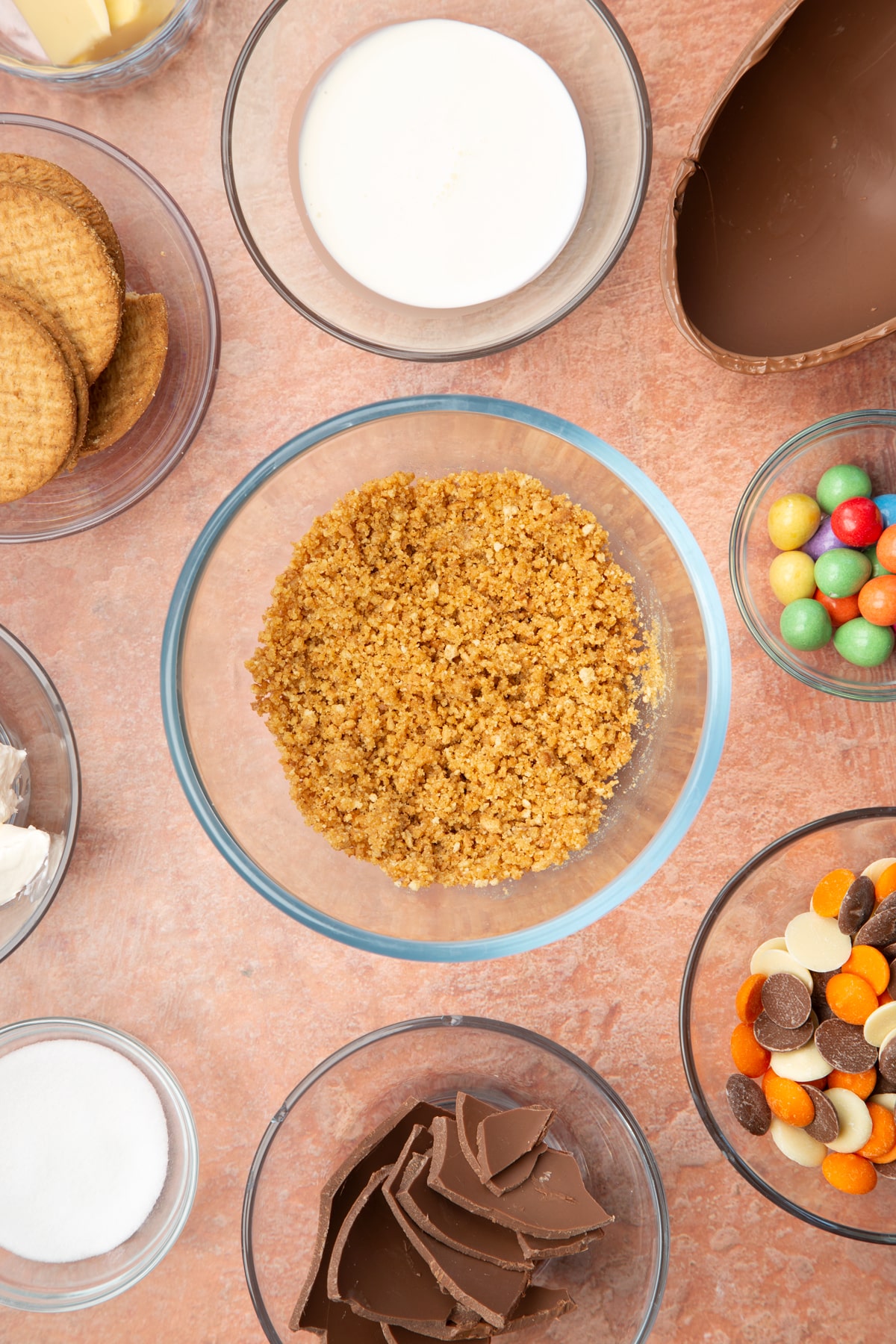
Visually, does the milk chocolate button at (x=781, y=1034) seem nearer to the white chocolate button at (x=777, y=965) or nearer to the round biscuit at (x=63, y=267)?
the white chocolate button at (x=777, y=965)

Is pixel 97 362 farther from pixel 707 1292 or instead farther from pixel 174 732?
pixel 707 1292

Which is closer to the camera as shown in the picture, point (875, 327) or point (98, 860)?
point (875, 327)

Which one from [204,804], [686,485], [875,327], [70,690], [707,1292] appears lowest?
[707,1292]

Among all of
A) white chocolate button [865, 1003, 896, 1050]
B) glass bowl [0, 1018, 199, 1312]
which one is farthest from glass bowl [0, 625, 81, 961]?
white chocolate button [865, 1003, 896, 1050]

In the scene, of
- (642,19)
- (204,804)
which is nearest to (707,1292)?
(204,804)

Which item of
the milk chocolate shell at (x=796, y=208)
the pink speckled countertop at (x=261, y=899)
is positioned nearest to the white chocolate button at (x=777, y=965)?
the pink speckled countertop at (x=261, y=899)

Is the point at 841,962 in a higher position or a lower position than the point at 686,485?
lower

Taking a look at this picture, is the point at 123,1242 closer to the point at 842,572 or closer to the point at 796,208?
the point at 842,572
